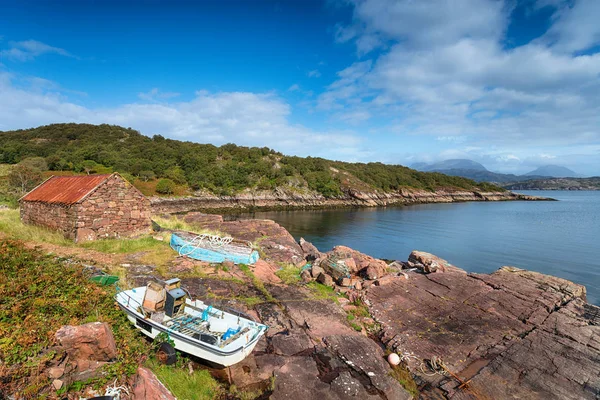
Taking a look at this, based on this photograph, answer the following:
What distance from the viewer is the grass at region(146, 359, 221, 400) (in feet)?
23.1

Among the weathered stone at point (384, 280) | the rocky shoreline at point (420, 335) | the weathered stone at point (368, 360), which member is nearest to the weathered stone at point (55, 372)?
the rocky shoreline at point (420, 335)

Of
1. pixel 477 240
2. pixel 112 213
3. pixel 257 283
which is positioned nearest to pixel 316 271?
pixel 257 283

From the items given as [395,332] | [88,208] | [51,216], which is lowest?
[395,332]

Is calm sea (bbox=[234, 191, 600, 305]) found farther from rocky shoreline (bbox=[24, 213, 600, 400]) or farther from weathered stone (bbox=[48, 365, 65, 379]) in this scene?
weathered stone (bbox=[48, 365, 65, 379])

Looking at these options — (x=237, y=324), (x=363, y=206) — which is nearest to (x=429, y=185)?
(x=363, y=206)

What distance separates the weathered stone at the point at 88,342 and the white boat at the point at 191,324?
4.79 ft

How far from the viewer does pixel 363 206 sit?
88125 mm

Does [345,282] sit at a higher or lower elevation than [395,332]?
higher

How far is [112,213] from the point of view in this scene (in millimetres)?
17562

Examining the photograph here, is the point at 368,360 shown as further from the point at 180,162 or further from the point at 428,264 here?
the point at 180,162

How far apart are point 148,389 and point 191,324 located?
2632mm

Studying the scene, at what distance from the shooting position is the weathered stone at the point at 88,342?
6.59 metres

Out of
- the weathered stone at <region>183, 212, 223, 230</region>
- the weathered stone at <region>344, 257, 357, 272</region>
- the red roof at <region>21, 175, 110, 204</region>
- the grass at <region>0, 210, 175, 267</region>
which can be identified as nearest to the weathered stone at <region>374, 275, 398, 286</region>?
the weathered stone at <region>344, 257, 357, 272</region>

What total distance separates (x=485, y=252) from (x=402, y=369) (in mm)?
32695
